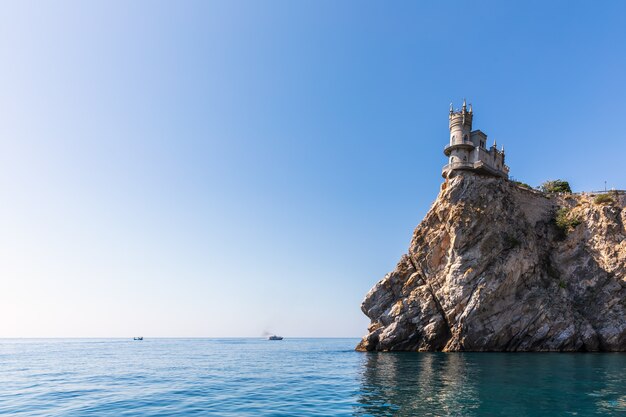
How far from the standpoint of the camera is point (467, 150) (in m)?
67.1

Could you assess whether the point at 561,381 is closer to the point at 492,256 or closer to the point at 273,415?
the point at 273,415

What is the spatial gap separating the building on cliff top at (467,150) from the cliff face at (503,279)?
84.8 inches

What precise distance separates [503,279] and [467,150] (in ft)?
76.1

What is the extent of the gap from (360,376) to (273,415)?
15.2 m

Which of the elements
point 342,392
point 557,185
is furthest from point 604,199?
point 342,392

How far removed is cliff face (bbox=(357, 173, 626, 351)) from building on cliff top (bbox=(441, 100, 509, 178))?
2.15 metres

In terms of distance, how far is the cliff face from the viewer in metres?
53.7

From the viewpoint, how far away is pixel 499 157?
70938 mm

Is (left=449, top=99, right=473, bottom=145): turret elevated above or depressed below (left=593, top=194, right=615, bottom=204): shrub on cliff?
above

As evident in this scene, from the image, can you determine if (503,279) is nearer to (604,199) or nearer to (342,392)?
(604,199)

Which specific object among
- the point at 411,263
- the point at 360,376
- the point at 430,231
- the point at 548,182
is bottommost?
the point at 360,376

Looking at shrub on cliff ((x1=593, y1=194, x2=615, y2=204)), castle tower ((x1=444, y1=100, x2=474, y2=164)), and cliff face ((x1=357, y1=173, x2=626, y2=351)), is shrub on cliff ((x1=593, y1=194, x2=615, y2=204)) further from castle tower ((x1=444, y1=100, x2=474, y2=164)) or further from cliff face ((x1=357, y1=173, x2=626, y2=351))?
castle tower ((x1=444, y1=100, x2=474, y2=164))

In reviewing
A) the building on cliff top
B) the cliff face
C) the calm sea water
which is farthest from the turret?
the calm sea water

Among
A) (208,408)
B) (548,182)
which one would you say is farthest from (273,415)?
(548,182)
